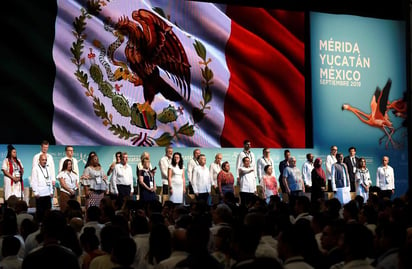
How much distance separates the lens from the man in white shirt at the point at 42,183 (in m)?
12.9

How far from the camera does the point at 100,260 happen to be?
5266mm

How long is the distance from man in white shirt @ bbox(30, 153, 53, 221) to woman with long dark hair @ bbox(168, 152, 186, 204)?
251cm

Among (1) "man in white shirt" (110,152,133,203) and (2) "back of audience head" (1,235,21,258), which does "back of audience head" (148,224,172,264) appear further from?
(1) "man in white shirt" (110,152,133,203)

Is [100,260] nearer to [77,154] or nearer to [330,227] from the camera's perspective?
[330,227]

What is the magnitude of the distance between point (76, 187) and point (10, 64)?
11.9ft

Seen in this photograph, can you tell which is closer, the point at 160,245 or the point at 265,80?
the point at 160,245

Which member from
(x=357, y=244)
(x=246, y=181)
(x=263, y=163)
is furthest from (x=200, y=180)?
(x=357, y=244)

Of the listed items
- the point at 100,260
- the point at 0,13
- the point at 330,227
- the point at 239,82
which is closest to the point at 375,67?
the point at 239,82

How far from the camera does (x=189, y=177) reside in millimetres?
14945

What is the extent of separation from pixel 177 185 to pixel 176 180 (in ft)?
0.33

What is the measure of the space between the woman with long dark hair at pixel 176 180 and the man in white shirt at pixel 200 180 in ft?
0.91

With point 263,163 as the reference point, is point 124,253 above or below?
below

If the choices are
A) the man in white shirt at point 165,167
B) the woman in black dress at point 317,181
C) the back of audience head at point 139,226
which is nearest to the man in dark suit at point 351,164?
the woman in black dress at point 317,181

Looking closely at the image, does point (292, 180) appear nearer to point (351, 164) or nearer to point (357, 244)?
point (351, 164)
